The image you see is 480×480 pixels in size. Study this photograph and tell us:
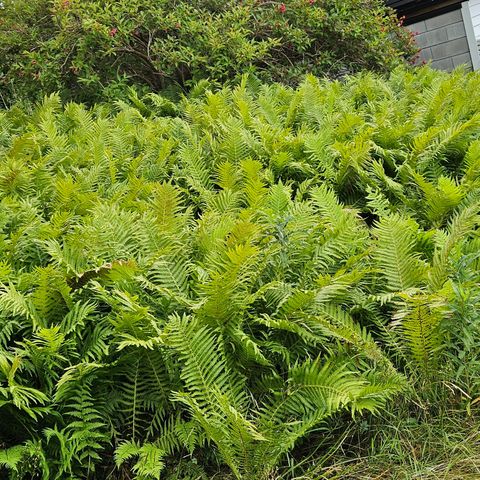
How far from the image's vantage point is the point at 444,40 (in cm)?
1096

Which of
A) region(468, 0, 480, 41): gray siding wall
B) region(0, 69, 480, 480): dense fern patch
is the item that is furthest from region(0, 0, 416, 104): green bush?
region(468, 0, 480, 41): gray siding wall

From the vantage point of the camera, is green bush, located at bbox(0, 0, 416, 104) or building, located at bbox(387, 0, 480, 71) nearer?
green bush, located at bbox(0, 0, 416, 104)

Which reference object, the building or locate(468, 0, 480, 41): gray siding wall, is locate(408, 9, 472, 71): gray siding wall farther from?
locate(468, 0, 480, 41): gray siding wall

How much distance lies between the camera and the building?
10.8 m

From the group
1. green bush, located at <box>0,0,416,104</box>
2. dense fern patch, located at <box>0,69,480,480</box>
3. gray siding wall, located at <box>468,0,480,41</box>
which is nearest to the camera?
dense fern patch, located at <box>0,69,480,480</box>

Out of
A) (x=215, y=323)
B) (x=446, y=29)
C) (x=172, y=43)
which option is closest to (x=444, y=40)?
(x=446, y=29)

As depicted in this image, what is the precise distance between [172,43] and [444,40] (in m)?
6.72

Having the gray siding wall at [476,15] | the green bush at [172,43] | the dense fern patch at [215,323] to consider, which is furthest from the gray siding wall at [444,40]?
the dense fern patch at [215,323]

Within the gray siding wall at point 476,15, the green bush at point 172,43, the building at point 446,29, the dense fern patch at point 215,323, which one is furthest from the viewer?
the gray siding wall at point 476,15

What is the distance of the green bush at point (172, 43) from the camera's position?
5.99 m

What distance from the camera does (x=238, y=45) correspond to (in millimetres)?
6098

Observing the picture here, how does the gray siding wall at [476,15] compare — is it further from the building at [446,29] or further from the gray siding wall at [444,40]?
the gray siding wall at [444,40]

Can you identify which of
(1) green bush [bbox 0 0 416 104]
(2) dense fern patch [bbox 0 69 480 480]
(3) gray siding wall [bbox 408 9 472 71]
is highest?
(1) green bush [bbox 0 0 416 104]

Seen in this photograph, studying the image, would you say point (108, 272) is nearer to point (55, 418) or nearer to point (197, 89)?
point (55, 418)
